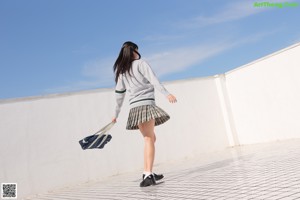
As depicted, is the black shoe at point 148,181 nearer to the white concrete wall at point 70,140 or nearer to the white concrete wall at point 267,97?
the white concrete wall at point 70,140

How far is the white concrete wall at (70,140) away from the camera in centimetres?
606

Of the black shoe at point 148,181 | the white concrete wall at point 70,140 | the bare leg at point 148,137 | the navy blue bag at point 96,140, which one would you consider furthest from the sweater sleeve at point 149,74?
the white concrete wall at point 70,140

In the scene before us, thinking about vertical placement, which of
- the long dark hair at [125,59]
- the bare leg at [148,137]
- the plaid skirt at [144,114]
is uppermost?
the long dark hair at [125,59]

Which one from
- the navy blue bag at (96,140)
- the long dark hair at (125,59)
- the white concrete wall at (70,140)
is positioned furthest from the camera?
the white concrete wall at (70,140)

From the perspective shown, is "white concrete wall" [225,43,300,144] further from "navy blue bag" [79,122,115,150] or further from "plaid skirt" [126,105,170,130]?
"navy blue bag" [79,122,115,150]

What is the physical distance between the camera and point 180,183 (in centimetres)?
407

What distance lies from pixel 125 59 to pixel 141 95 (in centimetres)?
50

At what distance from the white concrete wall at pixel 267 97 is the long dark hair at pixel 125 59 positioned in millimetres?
4366

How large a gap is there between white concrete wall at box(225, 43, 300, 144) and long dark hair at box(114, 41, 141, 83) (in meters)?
4.37

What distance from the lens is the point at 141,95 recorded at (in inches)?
170

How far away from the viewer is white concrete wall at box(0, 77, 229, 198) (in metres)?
6.06

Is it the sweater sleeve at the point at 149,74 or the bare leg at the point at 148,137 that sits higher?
the sweater sleeve at the point at 149,74

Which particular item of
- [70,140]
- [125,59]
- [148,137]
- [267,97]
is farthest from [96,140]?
[267,97]

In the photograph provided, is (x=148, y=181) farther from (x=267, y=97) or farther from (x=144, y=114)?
(x=267, y=97)
